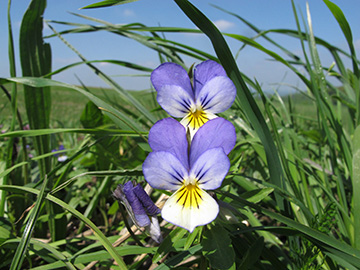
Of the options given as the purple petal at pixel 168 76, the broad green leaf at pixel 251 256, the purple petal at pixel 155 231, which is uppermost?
the purple petal at pixel 168 76

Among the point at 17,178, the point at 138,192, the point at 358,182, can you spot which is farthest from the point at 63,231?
the point at 358,182

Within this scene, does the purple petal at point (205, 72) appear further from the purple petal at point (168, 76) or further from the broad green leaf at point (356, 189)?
the broad green leaf at point (356, 189)

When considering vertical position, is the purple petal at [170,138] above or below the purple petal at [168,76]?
below

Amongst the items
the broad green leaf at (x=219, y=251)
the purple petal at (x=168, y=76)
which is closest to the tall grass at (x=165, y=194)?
the broad green leaf at (x=219, y=251)

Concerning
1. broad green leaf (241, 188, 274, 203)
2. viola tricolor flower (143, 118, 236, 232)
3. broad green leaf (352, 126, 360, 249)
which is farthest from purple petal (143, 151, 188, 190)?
broad green leaf (352, 126, 360, 249)

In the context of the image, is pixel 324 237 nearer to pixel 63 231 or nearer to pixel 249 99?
pixel 249 99

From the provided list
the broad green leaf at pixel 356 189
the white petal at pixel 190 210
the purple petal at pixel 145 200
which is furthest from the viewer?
the broad green leaf at pixel 356 189
